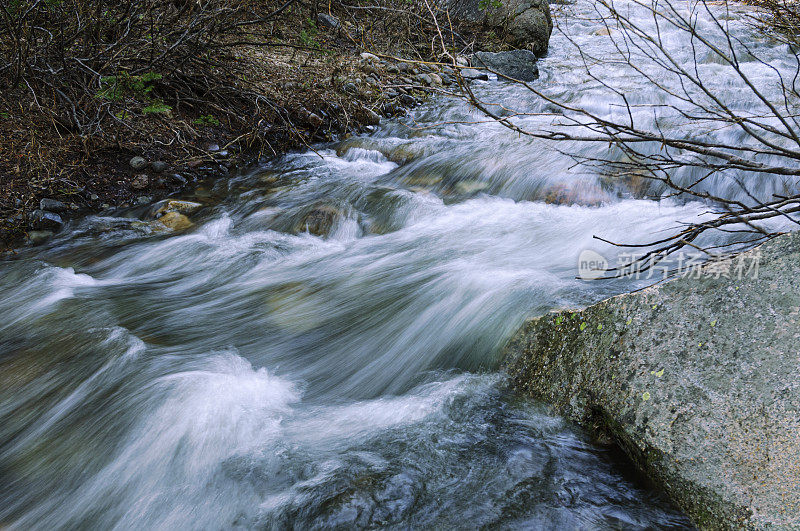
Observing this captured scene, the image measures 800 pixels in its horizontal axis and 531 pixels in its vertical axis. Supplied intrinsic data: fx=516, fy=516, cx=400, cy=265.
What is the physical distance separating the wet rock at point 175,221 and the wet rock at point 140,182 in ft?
2.00

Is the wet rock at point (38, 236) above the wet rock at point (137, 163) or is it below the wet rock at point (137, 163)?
below

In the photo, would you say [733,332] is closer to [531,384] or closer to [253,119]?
[531,384]

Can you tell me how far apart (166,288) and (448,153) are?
156 inches

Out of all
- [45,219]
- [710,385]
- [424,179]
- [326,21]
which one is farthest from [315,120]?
[710,385]

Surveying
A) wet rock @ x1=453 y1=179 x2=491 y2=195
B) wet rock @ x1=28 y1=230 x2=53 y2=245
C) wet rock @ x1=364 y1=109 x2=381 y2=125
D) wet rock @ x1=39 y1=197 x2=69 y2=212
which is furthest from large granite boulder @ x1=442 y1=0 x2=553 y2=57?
wet rock @ x1=28 y1=230 x2=53 y2=245

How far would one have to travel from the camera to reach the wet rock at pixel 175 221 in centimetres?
530

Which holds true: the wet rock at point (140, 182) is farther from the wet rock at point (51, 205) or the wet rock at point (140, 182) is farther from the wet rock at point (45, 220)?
the wet rock at point (45, 220)

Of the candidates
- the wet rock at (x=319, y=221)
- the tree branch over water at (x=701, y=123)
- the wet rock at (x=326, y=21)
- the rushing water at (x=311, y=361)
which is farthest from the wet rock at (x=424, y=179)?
the wet rock at (x=326, y=21)

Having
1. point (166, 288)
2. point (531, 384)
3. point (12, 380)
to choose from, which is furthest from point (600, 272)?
point (12, 380)

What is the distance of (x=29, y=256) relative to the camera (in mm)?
4660

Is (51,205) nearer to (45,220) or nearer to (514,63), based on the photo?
(45,220)

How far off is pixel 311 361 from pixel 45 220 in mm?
3514

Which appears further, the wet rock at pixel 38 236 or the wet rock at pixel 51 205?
the wet rock at pixel 51 205

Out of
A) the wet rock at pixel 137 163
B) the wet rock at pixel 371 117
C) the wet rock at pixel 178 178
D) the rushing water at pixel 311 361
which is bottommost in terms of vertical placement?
the rushing water at pixel 311 361
